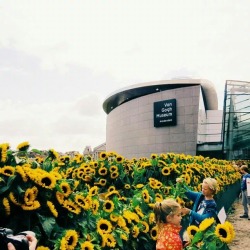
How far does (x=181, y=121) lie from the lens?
145ft

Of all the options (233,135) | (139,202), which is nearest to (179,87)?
(233,135)

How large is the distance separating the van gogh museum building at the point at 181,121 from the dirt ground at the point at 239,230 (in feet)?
80.6

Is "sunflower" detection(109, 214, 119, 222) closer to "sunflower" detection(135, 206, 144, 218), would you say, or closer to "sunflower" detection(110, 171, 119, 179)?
"sunflower" detection(135, 206, 144, 218)

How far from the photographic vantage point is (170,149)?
44.9 meters

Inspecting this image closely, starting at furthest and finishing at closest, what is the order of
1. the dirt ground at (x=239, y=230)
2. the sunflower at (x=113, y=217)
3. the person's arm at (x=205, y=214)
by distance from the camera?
the dirt ground at (x=239, y=230)
the person's arm at (x=205, y=214)
the sunflower at (x=113, y=217)

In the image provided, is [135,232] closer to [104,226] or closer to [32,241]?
[104,226]

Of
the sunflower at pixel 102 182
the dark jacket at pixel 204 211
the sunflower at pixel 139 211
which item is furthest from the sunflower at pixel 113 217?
the sunflower at pixel 102 182

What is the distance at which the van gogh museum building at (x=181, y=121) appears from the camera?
3666 cm

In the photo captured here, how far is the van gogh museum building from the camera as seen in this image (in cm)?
3666

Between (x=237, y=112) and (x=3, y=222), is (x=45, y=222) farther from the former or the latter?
(x=237, y=112)

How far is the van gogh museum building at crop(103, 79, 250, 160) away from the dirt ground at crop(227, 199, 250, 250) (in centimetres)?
2457

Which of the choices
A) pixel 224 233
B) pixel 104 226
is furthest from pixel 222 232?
pixel 104 226

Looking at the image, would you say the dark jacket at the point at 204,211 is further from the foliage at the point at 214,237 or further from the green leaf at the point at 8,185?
the green leaf at the point at 8,185

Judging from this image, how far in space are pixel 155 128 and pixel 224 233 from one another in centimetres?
4369
